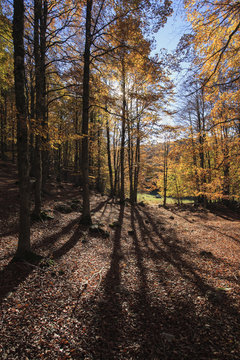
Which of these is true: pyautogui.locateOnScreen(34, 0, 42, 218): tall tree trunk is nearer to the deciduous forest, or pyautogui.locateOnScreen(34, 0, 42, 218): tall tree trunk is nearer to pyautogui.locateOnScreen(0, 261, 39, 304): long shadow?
the deciduous forest

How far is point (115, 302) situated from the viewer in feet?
11.3

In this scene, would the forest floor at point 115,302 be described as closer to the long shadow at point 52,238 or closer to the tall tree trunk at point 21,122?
the long shadow at point 52,238

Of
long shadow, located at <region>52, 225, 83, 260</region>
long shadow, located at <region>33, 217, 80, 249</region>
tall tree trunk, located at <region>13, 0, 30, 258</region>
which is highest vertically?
tall tree trunk, located at <region>13, 0, 30, 258</region>

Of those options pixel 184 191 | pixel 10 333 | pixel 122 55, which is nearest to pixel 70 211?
pixel 10 333

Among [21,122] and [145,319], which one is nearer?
[145,319]

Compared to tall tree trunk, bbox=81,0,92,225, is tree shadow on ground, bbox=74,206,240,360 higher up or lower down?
lower down

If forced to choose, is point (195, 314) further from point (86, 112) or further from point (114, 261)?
point (86, 112)

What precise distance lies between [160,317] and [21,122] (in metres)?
5.02

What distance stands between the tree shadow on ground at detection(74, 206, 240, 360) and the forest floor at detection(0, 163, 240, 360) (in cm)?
2

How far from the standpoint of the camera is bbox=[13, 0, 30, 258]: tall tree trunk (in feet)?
12.1

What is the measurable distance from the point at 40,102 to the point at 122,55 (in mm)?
4215

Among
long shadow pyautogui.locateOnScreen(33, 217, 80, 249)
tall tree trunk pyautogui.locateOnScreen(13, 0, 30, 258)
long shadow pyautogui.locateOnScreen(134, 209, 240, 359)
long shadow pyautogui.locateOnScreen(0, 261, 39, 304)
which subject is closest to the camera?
long shadow pyautogui.locateOnScreen(134, 209, 240, 359)

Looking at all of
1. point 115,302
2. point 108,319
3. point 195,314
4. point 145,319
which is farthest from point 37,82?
point 195,314

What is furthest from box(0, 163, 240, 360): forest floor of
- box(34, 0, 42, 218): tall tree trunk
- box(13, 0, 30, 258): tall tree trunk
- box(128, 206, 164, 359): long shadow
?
box(34, 0, 42, 218): tall tree trunk
